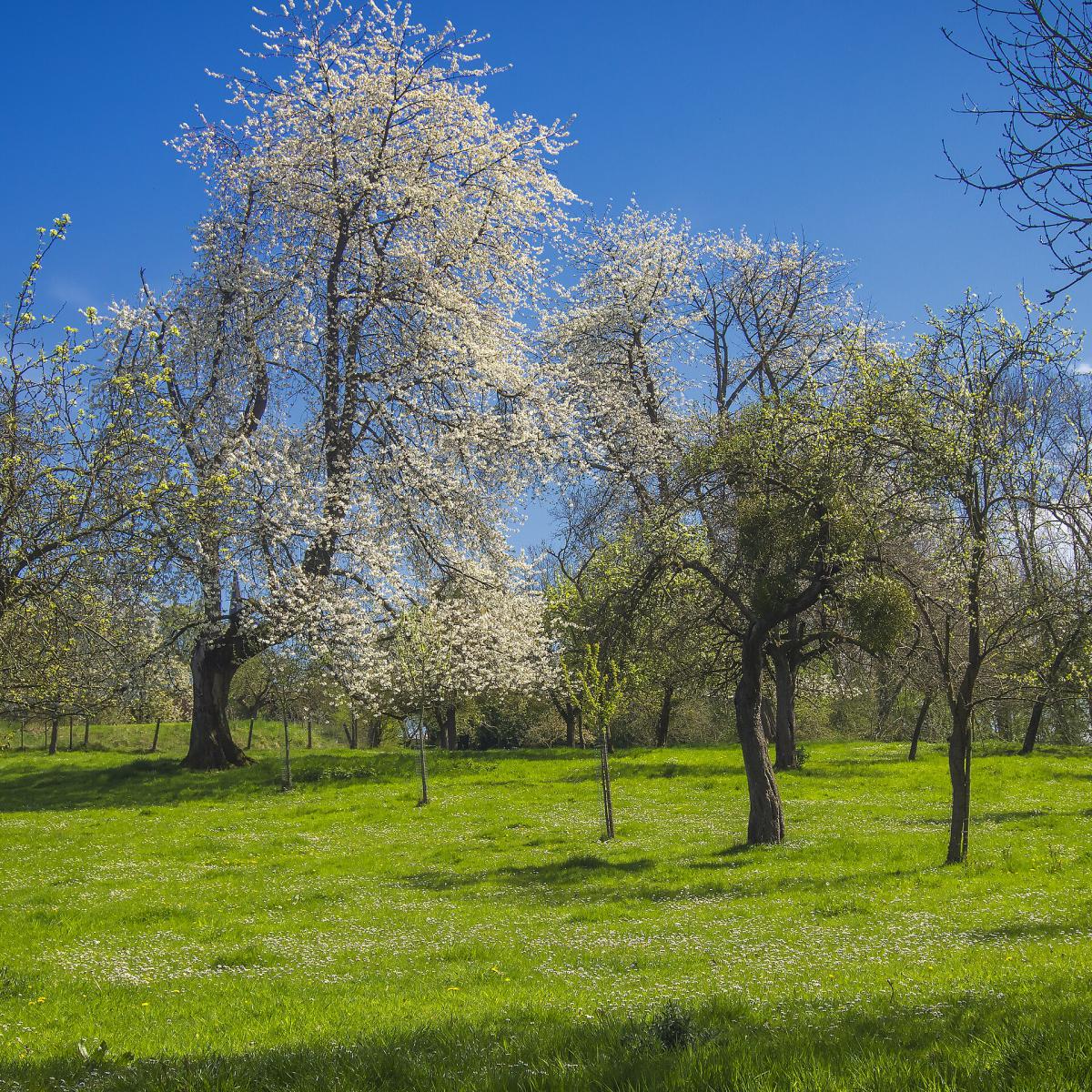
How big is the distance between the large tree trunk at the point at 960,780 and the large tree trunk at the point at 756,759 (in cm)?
337

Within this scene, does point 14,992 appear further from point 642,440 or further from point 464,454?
point 642,440

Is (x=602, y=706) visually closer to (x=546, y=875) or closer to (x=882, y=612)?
(x=546, y=875)

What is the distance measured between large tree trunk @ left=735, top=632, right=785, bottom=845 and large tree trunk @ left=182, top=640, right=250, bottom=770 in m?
16.7

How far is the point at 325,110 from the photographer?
1009 inches

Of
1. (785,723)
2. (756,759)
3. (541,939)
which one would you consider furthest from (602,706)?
(785,723)

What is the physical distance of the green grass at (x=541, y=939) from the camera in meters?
6.20

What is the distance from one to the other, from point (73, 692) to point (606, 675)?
11.7 meters

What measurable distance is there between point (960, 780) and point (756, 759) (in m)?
3.93

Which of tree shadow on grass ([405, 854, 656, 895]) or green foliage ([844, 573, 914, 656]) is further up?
green foliage ([844, 573, 914, 656])

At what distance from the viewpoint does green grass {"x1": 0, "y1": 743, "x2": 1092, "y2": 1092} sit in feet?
20.3

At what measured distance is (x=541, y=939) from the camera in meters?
12.1

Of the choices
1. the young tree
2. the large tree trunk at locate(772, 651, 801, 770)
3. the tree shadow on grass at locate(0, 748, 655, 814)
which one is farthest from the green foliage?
the tree shadow on grass at locate(0, 748, 655, 814)

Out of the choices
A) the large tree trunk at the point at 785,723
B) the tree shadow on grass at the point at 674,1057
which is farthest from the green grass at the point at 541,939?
Answer: the large tree trunk at the point at 785,723

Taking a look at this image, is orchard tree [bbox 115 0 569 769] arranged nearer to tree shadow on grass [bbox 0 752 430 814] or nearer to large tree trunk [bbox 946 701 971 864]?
tree shadow on grass [bbox 0 752 430 814]
